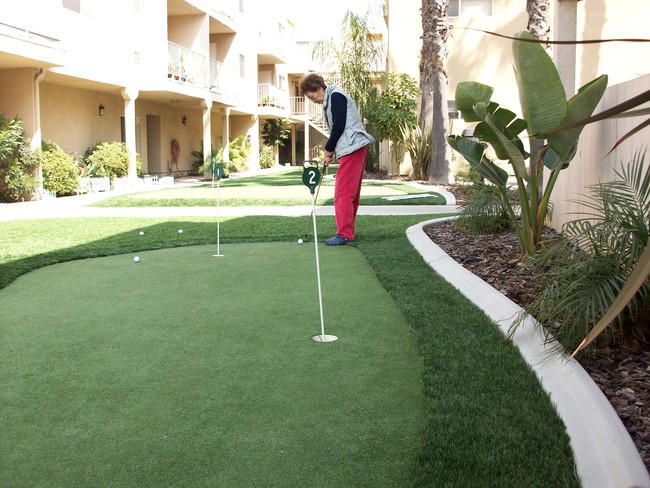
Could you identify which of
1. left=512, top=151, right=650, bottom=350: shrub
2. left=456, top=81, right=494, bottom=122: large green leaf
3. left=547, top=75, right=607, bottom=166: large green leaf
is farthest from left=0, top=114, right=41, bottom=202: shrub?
left=512, top=151, right=650, bottom=350: shrub

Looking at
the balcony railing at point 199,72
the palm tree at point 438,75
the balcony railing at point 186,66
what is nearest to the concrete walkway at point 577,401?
the palm tree at point 438,75

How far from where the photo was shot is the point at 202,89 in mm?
25281

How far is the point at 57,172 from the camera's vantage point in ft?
56.1

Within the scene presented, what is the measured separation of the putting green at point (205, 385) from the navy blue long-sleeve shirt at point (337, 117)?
8.31ft

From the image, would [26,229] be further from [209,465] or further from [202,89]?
[202,89]

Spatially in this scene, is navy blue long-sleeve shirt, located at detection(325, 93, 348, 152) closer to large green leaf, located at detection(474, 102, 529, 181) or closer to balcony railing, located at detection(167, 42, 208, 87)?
large green leaf, located at detection(474, 102, 529, 181)

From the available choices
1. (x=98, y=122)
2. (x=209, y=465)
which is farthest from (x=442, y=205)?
(x=98, y=122)

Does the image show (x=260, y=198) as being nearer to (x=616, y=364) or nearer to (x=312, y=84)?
(x=312, y=84)

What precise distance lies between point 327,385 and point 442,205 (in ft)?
34.8

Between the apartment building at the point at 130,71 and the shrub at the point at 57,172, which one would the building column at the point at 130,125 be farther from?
→ the shrub at the point at 57,172

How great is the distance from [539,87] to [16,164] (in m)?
13.2

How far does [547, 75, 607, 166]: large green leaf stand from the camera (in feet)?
17.9

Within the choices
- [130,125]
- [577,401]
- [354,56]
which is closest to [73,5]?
[130,125]

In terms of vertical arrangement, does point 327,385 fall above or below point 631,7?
below
